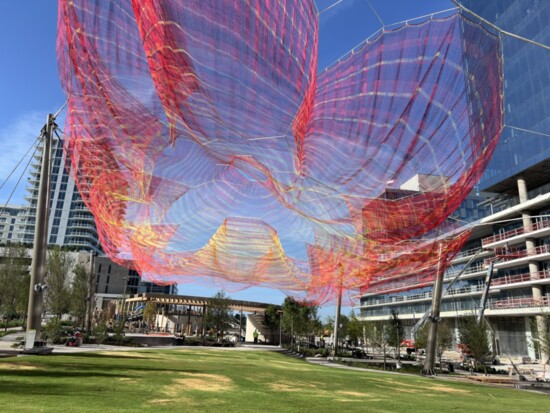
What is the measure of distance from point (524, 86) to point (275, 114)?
53.6 meters

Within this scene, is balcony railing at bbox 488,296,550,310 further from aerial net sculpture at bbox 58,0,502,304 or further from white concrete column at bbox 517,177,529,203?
aerial net sculpture at bbox 58,0,502,304

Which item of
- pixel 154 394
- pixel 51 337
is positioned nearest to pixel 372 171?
pixel 154 394

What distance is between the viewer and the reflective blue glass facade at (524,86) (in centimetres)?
4928

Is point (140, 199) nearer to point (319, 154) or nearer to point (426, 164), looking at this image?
point (319, 154)

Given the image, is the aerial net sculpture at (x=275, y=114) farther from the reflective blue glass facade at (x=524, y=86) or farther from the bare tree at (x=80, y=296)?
the reflective blue glass facade at (x=524, y=86)

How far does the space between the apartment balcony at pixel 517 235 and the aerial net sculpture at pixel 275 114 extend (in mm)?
41606

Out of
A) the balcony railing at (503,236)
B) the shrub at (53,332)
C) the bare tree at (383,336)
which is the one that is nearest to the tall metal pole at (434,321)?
the bare tree at (383,336)

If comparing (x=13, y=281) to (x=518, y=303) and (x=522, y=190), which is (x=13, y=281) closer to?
(x=518, y=303)

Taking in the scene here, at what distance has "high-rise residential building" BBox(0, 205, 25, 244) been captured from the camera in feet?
501

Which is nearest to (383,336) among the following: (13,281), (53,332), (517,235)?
(517,235)

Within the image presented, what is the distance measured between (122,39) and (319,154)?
4.69 metres

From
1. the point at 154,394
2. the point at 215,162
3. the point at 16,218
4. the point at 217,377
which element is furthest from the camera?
the point at 16,218

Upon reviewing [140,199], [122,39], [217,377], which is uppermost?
[122,39]

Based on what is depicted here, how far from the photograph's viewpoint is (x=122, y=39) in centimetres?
909
